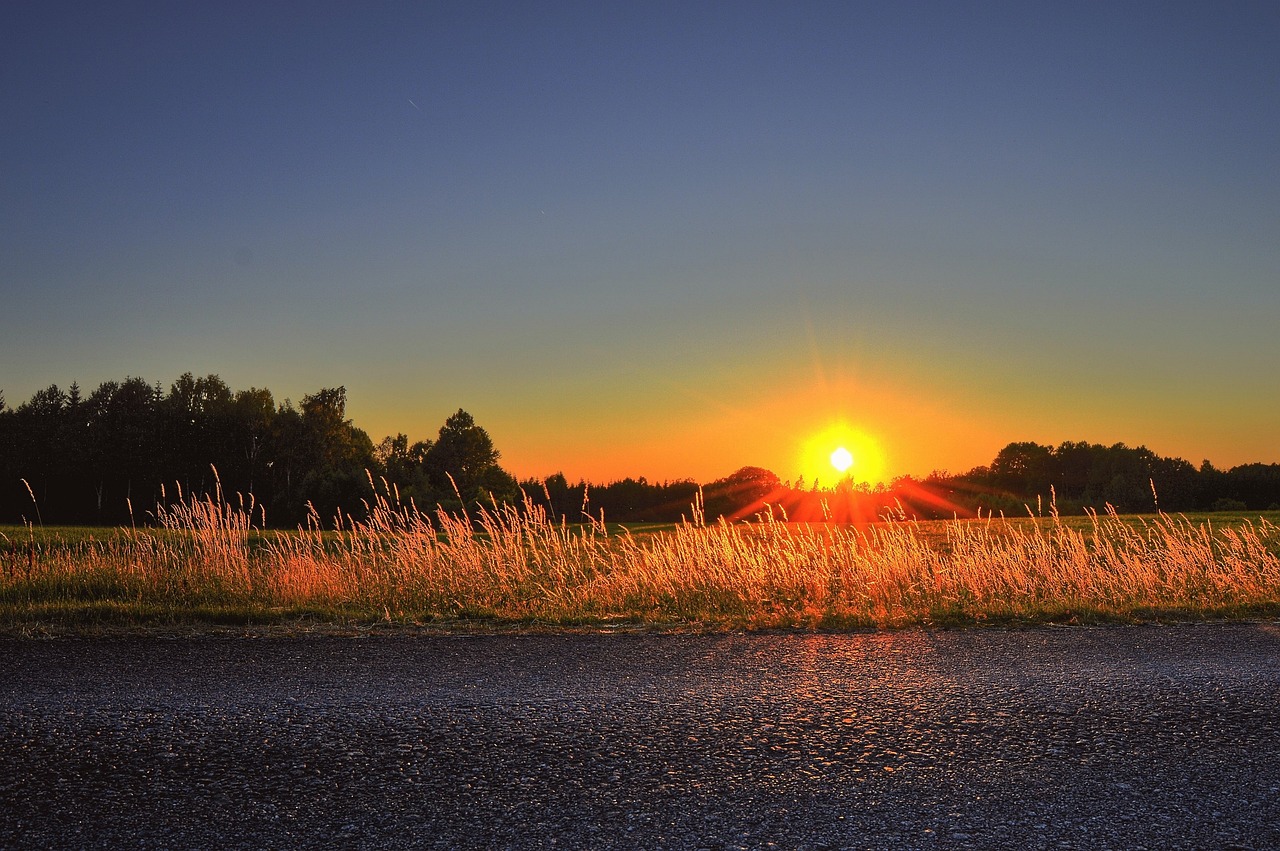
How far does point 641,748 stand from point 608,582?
243 inches

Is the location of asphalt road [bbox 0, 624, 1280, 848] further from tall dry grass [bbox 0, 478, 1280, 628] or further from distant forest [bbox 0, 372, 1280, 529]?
distant forest [bbox 0, 372, 1280, 529]

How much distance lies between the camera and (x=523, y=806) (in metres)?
3.61

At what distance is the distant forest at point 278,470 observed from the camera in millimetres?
53312

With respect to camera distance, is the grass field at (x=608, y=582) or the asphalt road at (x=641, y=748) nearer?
the asphalt road at (x=641, y=748)

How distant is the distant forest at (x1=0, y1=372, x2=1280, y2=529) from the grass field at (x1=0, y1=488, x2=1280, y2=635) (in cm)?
3651

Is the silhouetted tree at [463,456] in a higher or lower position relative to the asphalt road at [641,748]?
higher

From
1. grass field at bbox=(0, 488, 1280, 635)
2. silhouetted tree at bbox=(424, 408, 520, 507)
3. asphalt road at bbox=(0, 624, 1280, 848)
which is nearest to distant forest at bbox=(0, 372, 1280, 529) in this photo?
silhouetted tree at bbox=(424, 408, 520, 507)

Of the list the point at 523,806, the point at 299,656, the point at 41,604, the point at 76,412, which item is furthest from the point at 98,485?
the point at 523,806

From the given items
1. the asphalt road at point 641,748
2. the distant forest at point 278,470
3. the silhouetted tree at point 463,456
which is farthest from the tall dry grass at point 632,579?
the silhouetted tree at point 463,456

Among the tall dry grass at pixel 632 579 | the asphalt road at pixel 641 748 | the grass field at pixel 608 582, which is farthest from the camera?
the tall dry grass at pixel 632 579

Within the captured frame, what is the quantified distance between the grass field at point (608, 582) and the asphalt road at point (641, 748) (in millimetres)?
2095

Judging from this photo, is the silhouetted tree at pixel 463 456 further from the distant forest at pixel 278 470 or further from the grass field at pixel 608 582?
the grass field at pixel 608 582

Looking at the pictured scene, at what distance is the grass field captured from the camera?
29.5 ft

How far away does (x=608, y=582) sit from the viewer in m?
10.5
